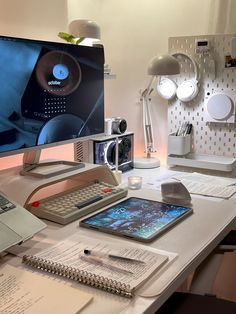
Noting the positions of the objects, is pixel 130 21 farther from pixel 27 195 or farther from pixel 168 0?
pixel 27 195

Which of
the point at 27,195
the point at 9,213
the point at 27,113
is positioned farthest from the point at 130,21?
the point at 9,213

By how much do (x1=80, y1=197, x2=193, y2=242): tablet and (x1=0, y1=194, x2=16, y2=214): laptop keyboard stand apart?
237 mm

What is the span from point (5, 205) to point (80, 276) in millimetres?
358

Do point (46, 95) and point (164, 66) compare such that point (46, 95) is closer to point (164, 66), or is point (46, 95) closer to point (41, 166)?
point (41, 166)

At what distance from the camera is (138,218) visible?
1285 mm

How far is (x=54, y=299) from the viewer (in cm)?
83

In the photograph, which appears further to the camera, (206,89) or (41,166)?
(206,89)

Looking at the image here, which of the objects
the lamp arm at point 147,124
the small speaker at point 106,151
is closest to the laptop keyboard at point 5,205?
the small speaker at point 106,151

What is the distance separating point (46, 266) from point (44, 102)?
688 millimetres

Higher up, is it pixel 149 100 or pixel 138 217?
pixel 149 100

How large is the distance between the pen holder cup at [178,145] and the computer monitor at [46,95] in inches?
18.6

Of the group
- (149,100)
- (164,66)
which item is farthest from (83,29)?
(149,100)

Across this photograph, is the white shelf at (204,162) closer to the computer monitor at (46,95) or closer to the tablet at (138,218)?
the computer monitor at (46,95)

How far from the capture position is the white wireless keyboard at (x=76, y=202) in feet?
4.27
